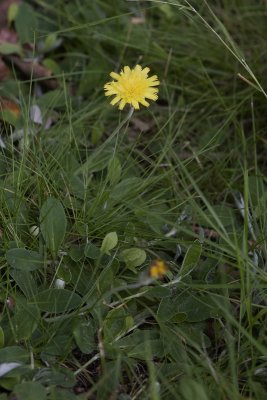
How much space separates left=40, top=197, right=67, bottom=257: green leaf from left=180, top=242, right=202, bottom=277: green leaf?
0.89 ft

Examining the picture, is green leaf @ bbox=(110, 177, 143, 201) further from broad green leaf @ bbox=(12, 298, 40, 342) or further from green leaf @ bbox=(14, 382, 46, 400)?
green leaf @ bbox=(14, 382, 46, 400)

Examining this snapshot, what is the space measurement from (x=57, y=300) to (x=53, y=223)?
A: 7.0 inches

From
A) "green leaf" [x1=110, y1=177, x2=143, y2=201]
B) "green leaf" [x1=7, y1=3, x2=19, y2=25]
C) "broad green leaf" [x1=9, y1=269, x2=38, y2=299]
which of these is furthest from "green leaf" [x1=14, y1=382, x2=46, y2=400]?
"green leaf" [x1=7, y1=3, x2=19, y2=25]

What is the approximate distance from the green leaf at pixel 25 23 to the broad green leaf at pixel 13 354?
1.10 meters

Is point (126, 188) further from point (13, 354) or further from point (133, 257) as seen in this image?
point (13, 354)

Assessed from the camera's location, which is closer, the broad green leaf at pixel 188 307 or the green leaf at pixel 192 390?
the green leaf at pixel 192 390

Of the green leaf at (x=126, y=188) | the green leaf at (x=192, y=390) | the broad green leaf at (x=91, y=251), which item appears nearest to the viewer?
the green leaf at (x=192, y=390)

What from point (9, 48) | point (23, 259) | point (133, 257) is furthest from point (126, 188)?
point (9, 48)

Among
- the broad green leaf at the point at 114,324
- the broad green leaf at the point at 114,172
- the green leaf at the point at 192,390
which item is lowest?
the green leaf at the point at 192,390

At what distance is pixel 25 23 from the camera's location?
1.98 m

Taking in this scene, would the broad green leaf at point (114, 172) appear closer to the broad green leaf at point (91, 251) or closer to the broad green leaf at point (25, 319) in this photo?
the broad green leaf at point (91, 251)

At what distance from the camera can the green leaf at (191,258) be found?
4.38 ft

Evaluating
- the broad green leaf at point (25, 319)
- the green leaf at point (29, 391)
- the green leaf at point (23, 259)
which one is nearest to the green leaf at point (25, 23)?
the green leaf at point (23, 259)

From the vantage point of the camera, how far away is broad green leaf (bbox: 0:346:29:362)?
1182mm
